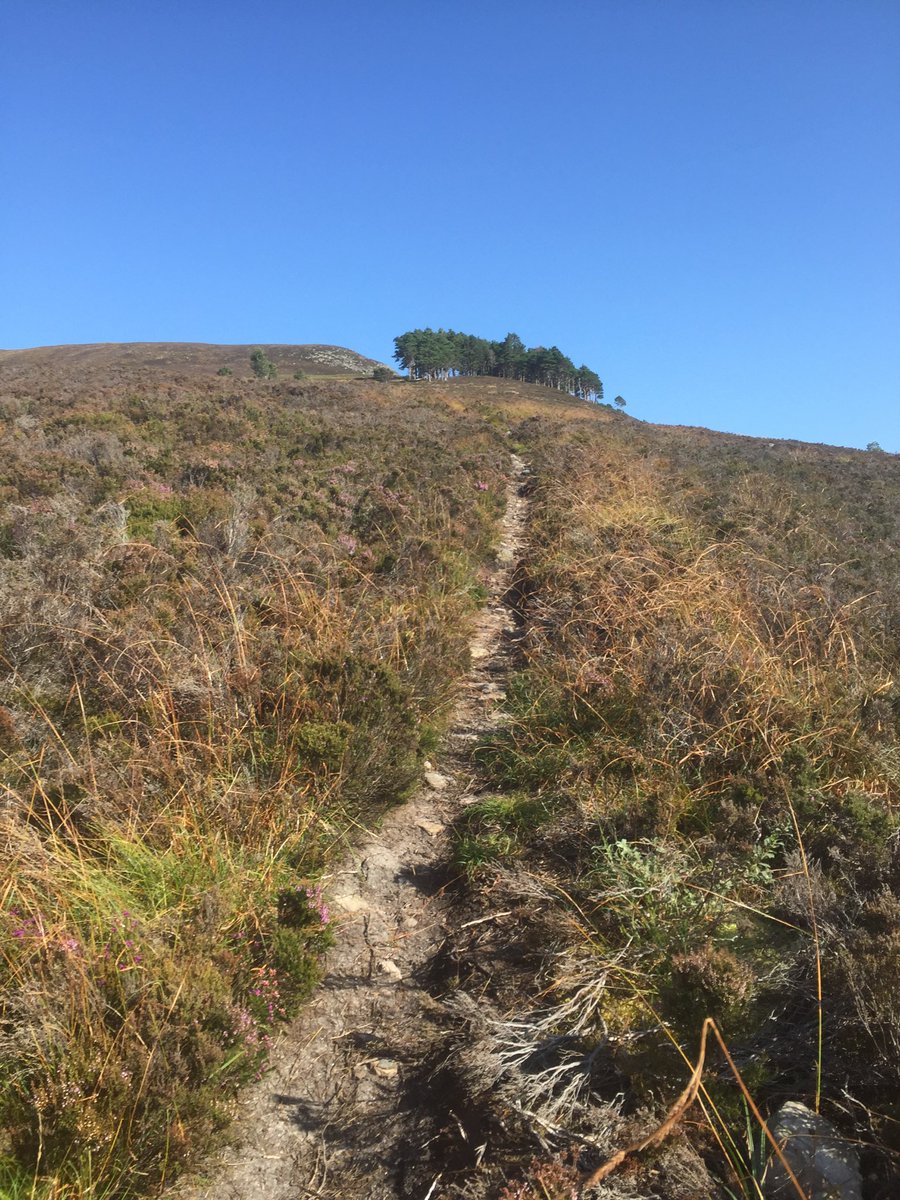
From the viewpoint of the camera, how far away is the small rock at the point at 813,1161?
1961mm

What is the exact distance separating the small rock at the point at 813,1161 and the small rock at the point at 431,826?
260cm

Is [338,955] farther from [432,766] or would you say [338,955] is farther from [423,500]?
[423,500]

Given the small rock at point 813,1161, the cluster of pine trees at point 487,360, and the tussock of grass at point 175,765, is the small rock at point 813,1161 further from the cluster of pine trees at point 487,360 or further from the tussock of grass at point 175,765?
the cluster of pine trees at point 487,360

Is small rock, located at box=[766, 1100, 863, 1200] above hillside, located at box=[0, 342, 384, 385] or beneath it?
beneath

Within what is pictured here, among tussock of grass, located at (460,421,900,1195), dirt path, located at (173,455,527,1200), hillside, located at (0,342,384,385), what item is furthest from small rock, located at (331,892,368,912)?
hillside, located at (0,342,384,385)

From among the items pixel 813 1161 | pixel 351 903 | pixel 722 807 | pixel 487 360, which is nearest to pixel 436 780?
pixel 351 903

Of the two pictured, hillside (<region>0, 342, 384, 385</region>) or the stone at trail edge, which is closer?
the stone at trail edge

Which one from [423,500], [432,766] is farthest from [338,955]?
[423,500]

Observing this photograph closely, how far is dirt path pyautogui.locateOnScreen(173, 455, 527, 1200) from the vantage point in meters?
2.39

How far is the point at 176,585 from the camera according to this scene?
6.08m

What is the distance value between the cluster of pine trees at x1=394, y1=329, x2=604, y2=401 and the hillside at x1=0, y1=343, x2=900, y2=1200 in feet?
242

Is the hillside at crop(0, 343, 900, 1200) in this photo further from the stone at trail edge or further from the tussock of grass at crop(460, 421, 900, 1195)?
the stone at trail edge

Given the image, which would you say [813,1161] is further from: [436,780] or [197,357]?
[197,357]

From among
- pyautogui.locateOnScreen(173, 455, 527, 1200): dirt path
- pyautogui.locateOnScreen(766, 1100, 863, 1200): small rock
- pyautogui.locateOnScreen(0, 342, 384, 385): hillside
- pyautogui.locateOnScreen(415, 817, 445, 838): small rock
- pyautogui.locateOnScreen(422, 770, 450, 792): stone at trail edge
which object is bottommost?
pyautogui.locateOnScreen(173, 455, 527, 1200): dirt path
